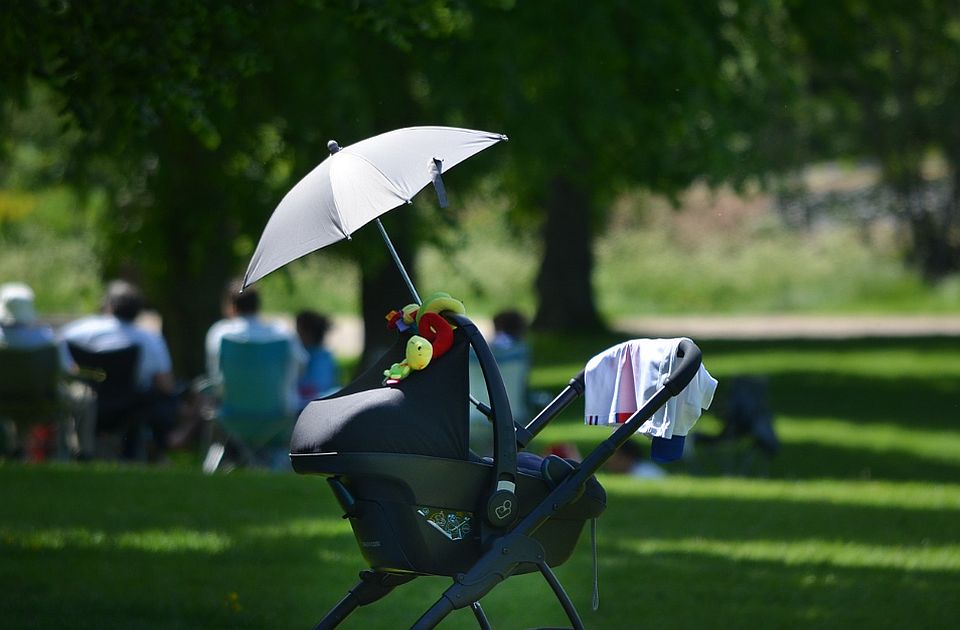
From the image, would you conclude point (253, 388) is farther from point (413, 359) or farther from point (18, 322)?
point (413, 359)

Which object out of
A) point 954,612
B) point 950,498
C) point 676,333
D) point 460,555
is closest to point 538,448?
point 950,498

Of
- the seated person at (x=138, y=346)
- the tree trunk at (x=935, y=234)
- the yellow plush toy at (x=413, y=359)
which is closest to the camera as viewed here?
the yellow plush toy at (x=413, y=359)

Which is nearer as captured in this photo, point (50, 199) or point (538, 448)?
point (538, 448)

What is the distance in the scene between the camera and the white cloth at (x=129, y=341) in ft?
38.9

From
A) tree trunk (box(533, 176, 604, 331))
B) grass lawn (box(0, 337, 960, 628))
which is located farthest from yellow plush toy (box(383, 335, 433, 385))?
tree trunk (box(533, 176, 604, 331))

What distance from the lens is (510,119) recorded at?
1347cm

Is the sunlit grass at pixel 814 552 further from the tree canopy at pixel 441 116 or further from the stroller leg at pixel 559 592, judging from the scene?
the tree canopy at pixel 441 116

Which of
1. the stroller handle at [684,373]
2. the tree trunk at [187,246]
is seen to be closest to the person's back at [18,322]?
the tree trunk at [187,246]

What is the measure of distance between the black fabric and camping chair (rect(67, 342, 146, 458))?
24.0 feet

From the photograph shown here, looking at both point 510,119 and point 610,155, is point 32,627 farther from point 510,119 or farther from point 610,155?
point 610,155

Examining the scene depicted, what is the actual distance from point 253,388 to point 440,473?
22.7 feet

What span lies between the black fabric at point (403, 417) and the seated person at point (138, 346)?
24.2 ft

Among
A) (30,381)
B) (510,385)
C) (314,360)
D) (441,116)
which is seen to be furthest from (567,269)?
(30,381)

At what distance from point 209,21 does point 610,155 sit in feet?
31.8
